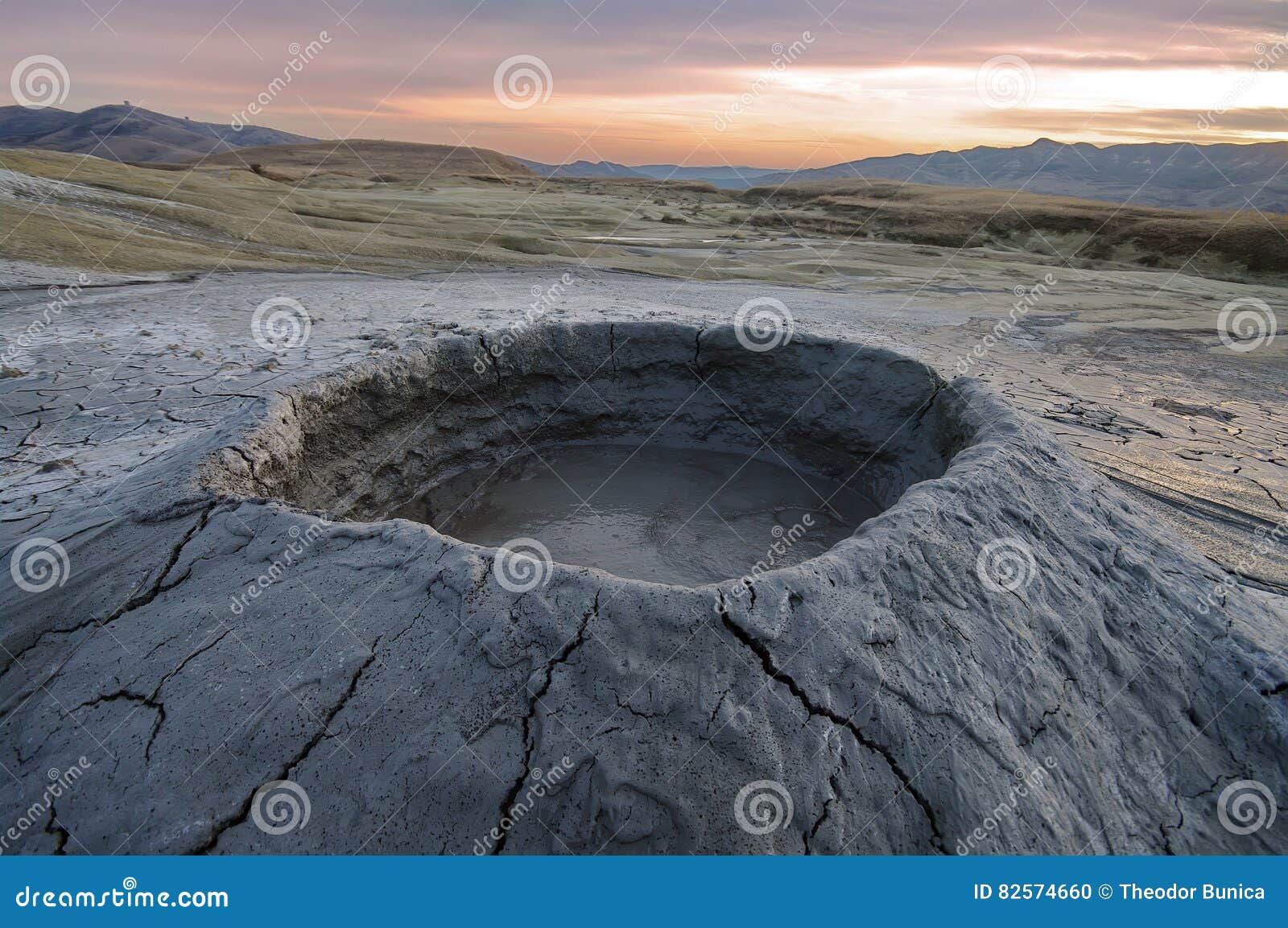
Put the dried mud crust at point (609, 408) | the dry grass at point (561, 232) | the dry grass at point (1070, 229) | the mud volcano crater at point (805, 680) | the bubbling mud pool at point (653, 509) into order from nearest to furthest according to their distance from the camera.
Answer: the mud volcano crater at point (805, 680)
the bubbling mud pool at point (653, 509)
the dried mud crust at point (609, 408)
the dry grass at point (561, 232)
the dry grass at point (1070, 229)

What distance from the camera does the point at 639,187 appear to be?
101ft

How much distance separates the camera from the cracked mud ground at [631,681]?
1.86 m

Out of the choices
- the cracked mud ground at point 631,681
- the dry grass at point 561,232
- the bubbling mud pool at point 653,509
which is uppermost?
the dry grass at point 561,232

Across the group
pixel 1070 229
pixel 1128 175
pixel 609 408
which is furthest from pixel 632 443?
pixel 1128 175

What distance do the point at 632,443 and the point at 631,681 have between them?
2973 millimetres

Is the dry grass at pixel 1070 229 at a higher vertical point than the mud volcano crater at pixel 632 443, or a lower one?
higher

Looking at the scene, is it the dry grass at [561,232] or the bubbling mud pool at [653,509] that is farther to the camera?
the dry grass at [561,232]

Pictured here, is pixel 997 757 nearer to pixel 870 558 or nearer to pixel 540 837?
pixel 870 558

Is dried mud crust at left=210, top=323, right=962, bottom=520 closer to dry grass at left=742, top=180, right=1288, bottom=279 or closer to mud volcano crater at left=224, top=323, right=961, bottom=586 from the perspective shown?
mud volcano crater at left=224, top=323, right=961, bottom=586

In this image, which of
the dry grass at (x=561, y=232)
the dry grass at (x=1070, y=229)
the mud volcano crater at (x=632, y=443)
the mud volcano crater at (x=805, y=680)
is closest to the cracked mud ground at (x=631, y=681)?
the mud volcano crater at (x=805, y=680)

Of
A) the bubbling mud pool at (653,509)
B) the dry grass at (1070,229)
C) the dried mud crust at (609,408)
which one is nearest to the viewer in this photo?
the bubbling mud pool at (653,509)

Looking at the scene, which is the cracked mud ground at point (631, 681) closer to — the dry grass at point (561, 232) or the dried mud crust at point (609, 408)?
the dried mud crust at point (609, 408)

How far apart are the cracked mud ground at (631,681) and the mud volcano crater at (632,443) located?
0.65m

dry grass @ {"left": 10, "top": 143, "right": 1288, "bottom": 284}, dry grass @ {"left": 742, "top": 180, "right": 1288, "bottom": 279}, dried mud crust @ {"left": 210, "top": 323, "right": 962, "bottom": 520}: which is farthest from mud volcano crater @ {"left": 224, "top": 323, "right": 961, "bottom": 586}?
dry grass @ {"left": 742, "top": 180, "right": 1288, "bottom": 279}
